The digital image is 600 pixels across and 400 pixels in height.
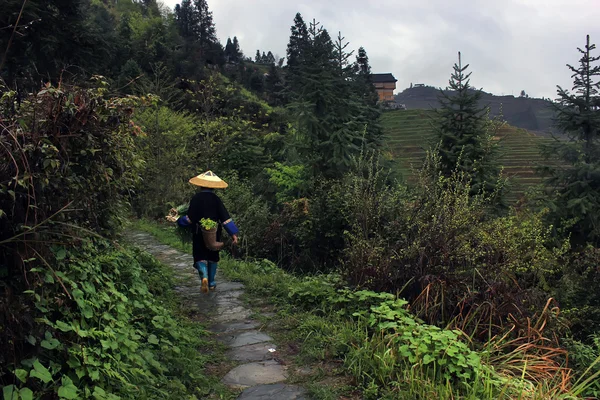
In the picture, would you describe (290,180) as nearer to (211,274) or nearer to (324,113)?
(324,113)

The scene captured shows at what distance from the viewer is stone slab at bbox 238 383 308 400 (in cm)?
325

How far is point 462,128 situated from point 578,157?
10.9 ft

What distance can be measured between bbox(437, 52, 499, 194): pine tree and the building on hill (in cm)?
8864

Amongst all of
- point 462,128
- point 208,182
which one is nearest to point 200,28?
point 462,128

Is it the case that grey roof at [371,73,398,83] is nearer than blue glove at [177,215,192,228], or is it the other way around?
blue glove at [177,215,192,228]

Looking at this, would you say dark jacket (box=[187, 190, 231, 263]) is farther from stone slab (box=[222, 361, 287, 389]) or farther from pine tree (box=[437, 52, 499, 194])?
pine tree (box=[437, 52, 499, 194])

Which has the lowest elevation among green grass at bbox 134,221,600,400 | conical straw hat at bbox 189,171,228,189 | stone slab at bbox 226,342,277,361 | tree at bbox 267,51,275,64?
stone slab at bbox 226,342,277,361

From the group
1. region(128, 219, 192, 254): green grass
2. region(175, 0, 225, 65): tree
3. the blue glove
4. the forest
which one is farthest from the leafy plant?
region(175, 0, 225, 65): tree

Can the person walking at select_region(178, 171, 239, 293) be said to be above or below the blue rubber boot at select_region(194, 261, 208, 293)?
above

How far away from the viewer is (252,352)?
13.5ft

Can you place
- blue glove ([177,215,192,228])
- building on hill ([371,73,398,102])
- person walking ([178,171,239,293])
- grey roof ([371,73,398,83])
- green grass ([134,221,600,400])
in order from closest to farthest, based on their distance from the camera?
1. green grass ([134,221,600,400])
2. person walking ([178,171,239,293])
3. blue glove ([177,215,192,228])
4. building on hill ([371,73,398,102])
5. grey roof ([371,73,398,83])

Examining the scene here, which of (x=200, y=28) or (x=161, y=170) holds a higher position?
(x=200, y=28)

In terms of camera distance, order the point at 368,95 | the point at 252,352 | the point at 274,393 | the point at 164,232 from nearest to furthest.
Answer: the point at 274,393 → the point at 252,352 → the point at 164,232 → the point at 368,95

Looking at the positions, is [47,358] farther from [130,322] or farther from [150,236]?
[150,236]
